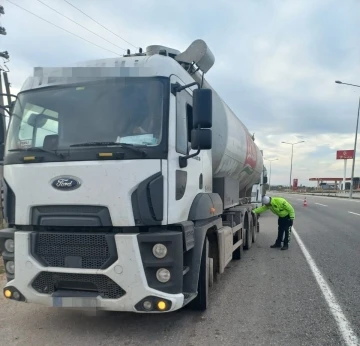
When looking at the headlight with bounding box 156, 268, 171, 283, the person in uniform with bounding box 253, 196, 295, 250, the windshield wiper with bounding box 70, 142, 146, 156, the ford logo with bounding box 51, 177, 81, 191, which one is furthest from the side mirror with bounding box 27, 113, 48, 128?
the person in uniform with bounding box 253, 196, 295, 250

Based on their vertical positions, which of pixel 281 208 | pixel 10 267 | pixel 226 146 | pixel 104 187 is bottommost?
pixel 10 267

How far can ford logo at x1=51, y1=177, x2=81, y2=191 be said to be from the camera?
3.90m

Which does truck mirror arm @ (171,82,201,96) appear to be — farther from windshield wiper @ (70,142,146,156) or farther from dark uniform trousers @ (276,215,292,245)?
dark uniform trousers @ (276,215,292,245)

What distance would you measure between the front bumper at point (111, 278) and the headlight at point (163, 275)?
0.13 metres

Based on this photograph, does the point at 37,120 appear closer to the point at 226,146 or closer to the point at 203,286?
the point at 203,286

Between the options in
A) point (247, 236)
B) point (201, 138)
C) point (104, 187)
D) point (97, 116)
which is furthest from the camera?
point (247, 236)

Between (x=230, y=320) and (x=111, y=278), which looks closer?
(x=111, y=278)

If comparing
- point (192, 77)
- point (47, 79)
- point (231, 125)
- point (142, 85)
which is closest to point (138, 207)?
point (142, 85)

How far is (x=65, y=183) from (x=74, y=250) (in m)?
0.70

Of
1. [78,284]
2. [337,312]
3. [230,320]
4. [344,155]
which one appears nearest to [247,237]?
[337,312]

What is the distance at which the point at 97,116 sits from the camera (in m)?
4.08

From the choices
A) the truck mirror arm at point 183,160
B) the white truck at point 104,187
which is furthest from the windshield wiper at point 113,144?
the truck mirror arm at point 183,160

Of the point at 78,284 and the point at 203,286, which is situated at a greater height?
the point at 78,284

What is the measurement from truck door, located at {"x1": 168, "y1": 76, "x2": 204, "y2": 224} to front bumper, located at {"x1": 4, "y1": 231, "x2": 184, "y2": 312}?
0.58 meters
